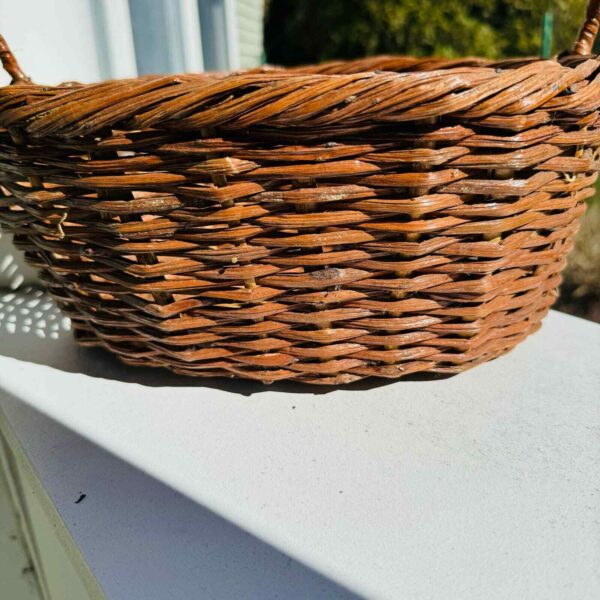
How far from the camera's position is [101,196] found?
0.51 m

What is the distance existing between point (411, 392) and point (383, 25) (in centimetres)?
422

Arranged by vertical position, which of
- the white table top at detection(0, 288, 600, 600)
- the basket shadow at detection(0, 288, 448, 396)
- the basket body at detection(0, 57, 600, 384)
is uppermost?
the basket body at detection(0, 57, 600, 384)

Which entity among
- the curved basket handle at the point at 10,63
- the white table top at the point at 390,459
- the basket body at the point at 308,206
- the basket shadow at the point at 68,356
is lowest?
the basket shadow at the point at 68,356

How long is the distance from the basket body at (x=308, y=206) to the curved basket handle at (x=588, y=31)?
131 mm

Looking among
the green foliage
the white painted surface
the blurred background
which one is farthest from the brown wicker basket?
the green foliage

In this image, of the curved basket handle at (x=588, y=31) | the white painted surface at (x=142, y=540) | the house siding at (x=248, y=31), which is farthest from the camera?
the house siding at (x=248, y=31)

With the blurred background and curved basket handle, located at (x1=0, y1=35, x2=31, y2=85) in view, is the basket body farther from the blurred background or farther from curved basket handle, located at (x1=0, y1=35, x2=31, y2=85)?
the blurred background

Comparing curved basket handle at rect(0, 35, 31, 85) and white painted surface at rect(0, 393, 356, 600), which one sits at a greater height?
curved basket handle at rect(0, 35, 31, 85)

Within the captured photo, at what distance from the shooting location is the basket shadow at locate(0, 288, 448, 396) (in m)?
0.64

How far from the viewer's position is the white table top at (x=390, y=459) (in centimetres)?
41

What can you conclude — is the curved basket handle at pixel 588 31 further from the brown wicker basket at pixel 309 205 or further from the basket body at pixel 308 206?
the basket body at pixel 308 206

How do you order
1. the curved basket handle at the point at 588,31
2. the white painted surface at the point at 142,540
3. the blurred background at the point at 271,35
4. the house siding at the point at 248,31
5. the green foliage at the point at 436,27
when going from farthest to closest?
the green foliage at the point at 436,27, the house siding at the point at 248,31, the blurred background at the point at 271,35, the curved basket handle at the point at 588,31, the white painted surface at the point at 142,540

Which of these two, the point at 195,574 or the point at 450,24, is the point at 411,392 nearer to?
the point at 195,574

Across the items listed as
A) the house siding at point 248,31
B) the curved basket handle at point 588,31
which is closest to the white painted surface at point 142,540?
the curved basket handle at point 588,31
